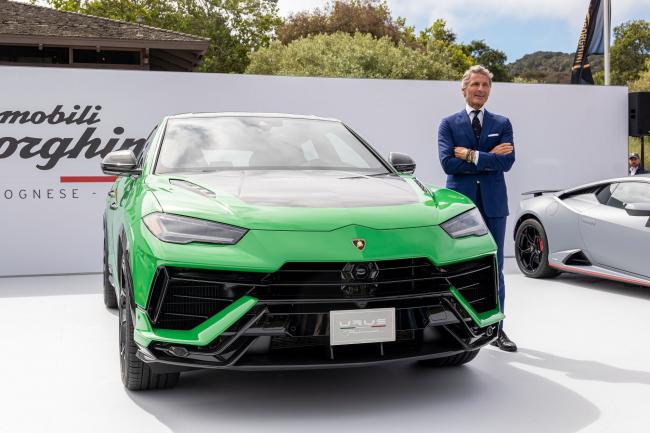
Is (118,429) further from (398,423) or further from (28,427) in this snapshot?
(398,423)

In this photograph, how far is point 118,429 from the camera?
3838 mm

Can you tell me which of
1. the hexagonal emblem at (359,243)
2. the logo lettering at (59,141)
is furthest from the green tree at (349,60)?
the hexagonal emblem at (359,243)

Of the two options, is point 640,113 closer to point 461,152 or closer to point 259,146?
point 461,152

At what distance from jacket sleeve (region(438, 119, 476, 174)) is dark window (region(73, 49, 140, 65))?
61.0 ft

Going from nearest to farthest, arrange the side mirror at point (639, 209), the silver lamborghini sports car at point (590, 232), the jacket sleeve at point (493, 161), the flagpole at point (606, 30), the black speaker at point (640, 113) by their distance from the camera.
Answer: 1. the jacket sleeve at point (493, 161)
2. the side mirror at point (639, 209)
3. the silver lamborghini sports car at point (590, 232)
4. the black speaker at point (640, 113)
5. the flagpole at point (606, 30)

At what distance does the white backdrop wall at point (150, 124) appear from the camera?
9555 millimetres

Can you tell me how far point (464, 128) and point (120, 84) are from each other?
18.0ft

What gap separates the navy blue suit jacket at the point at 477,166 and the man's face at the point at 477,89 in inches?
4.2

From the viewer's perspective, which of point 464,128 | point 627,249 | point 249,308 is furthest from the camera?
point 627,249

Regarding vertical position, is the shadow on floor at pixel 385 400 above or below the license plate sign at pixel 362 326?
below

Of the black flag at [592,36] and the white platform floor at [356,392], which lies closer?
the white platform floor at [356,392]

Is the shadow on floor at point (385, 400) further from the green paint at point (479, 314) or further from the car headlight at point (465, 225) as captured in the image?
the car headlight at point (465, 225)

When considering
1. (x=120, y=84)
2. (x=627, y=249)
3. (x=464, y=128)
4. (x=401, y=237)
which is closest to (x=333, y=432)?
(x=401, y=237)

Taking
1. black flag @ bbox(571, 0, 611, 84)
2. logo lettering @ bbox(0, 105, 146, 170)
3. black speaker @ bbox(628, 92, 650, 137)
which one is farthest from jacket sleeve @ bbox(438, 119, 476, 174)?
black flag @ bbox(571, 0, 611, 84)
